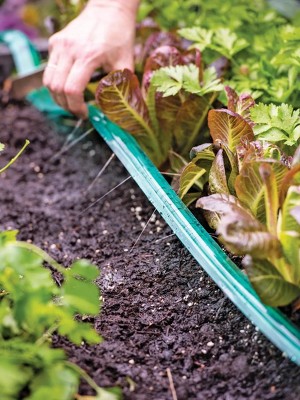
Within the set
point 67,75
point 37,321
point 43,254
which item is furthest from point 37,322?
point 67,75

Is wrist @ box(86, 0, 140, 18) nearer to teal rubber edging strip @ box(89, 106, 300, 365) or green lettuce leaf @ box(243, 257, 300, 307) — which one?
teal rubber edging strip @ box(89, 106, 300, 365)

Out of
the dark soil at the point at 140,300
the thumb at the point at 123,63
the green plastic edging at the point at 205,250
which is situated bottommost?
the dark soil at the point at 140,300

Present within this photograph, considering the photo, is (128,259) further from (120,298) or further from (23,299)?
(23,299)

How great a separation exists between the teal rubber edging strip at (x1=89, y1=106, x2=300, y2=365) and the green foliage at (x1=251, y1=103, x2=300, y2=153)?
0.24m

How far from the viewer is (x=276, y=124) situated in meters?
1.31

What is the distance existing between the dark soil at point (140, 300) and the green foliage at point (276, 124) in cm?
32

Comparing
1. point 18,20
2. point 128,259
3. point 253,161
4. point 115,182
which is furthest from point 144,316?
point 18,20

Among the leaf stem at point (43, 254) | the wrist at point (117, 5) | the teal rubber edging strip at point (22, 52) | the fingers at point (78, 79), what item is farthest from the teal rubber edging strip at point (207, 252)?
Result: the teal rubber edging strip at point (22, 52)

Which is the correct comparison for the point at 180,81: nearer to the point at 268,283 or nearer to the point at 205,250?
the point at 205,250

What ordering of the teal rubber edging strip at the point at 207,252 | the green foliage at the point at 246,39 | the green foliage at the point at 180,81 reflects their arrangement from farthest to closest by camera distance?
the green foliage at the point at 246,39
the green foliage at the point at 180,81
the teal rubber edging strip at the point at 207,252

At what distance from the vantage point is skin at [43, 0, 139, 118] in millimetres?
1641

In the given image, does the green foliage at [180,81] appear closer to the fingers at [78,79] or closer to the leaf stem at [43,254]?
the fingers at [78,79]

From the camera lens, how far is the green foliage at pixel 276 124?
4.26ft

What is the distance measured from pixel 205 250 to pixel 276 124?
323 mm
